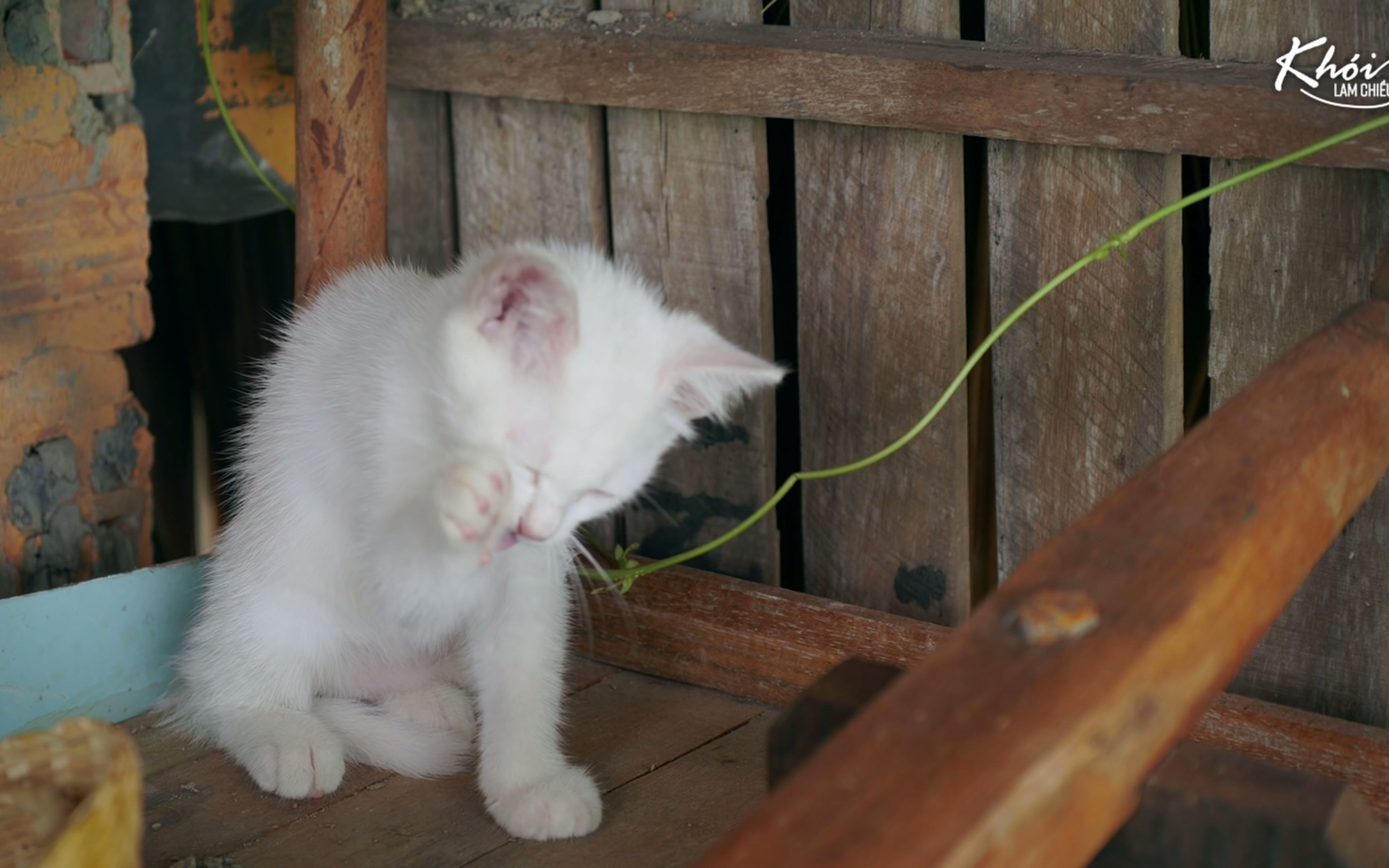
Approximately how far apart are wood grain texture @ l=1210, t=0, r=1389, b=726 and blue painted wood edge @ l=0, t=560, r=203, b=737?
1.74 m

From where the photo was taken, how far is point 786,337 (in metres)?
2.52

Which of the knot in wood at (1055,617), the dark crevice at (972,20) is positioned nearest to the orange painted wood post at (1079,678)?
the knot in wood at (1055,617)

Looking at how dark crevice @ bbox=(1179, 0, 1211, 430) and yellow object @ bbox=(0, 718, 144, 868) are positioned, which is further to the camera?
dark crevice @ bbox=(1179, 0, 1211, 430)

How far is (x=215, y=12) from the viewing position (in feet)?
8.39

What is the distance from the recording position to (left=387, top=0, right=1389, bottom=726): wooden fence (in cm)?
181

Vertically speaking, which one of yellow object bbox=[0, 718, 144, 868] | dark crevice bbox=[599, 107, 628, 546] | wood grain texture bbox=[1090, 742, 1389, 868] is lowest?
yellow object bbox=[0, 718, 144, 868]

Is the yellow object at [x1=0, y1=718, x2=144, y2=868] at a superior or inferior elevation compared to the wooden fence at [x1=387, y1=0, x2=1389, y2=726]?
inferior

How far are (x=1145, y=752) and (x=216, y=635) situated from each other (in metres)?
1.58

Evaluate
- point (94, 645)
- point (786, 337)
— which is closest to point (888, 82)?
point (786, 337)

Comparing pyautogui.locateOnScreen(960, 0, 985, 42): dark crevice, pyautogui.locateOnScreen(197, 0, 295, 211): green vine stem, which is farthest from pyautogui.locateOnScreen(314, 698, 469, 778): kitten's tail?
pyautogui.locateOnScreen(960, 0, 985, 42): dark crevice

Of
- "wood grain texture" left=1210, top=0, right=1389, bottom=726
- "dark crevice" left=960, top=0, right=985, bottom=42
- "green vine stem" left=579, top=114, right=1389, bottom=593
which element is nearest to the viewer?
"green vine stem" left=579, top=114, right=1389, bottom=593

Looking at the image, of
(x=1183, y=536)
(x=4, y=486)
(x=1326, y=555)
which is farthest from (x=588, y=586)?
(x=1183, y=536)

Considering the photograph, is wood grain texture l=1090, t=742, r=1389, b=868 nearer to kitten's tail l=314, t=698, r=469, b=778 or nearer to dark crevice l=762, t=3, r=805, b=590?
kitten's tail l=314, t=698, r=469, b=778

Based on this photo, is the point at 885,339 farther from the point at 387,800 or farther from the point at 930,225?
the point at 387,800
